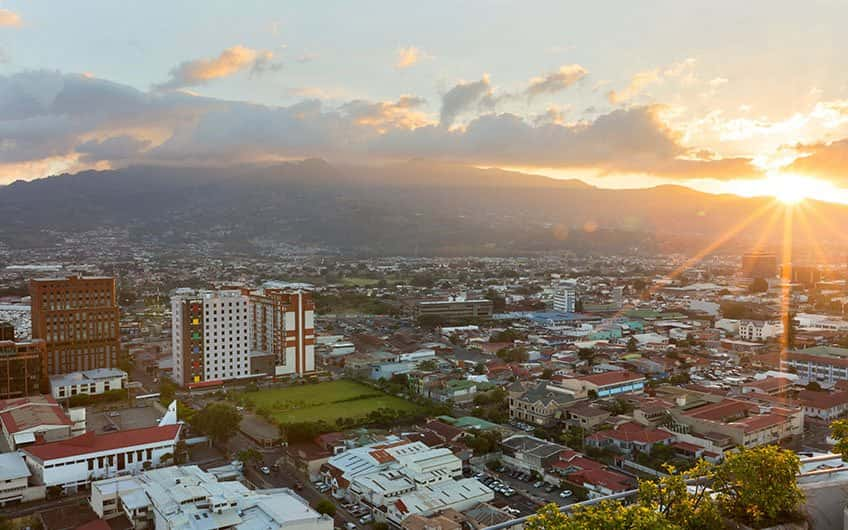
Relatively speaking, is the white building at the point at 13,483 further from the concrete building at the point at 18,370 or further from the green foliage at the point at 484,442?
the green foliage at the point at 484,442

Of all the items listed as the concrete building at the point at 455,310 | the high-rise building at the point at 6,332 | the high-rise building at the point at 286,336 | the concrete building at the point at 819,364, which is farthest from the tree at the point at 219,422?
the concrete building at the point at 455,310

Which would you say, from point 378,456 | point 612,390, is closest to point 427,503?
point 378,456

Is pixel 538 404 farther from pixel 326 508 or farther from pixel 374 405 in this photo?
pixel 326 508

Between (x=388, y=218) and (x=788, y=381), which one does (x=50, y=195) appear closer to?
(x=388, y=218)

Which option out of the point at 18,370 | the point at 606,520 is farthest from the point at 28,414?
the point at 606,520

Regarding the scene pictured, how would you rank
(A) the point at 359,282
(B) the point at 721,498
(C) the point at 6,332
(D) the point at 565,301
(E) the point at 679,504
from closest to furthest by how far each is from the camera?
(E) the point at 679,504 → (B) the point at 721,498 → (C) the point at 6,332 → (D) the point at 565,301 → (A) the point at 359,282

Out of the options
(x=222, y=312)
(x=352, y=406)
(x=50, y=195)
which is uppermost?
(x=50, y=195)

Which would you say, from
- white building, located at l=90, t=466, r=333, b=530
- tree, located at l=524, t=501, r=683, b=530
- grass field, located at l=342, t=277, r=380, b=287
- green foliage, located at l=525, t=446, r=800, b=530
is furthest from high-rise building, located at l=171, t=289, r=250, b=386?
grass field, located at l=342, t=277, r=380, b=287
